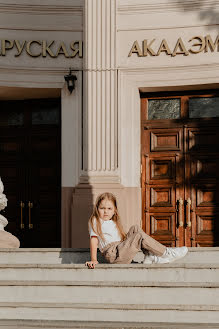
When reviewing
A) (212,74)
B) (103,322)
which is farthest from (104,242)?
(212,74)

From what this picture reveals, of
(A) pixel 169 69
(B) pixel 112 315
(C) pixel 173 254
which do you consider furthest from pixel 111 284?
(A) pixel 169 69

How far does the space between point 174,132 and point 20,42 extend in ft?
11.7

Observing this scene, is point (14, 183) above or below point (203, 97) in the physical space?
below

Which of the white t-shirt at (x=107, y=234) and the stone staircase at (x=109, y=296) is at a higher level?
the white t-shirt at (x=107, y=234)

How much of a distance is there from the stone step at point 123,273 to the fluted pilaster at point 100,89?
14.4 feet

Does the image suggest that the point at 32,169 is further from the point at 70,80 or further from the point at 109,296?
the point at 109,296

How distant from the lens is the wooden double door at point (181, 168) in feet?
36.8

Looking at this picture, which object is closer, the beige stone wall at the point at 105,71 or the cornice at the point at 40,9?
the beige stone wall at the point at 105,71

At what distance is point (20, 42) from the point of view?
1126 cm

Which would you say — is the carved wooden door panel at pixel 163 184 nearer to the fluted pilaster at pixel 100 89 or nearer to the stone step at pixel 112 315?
the fluted pilaster at pixel 100 89

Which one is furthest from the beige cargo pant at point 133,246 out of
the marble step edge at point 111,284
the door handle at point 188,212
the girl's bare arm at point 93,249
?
the door handle at point 188,212

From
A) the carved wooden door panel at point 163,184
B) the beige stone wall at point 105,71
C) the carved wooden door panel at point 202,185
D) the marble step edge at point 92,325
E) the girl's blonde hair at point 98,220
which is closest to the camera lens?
the marble step edge at point 92,325

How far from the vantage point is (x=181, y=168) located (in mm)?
11344

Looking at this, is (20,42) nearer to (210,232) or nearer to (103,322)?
(210,232)
